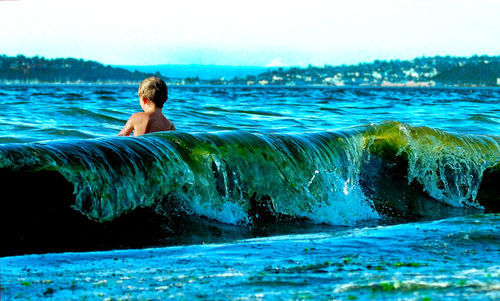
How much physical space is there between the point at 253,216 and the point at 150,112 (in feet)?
7.18

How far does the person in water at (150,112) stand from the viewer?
305 inches

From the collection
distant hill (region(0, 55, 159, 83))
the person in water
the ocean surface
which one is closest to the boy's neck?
the person in water

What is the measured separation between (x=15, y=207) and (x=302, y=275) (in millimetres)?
3230

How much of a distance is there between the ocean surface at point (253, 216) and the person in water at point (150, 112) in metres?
0.87

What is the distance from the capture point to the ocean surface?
11.1 ft

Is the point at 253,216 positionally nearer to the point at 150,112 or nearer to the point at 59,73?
the point at 150,112

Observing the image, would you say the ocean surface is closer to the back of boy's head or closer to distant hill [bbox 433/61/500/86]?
the back of boy's head

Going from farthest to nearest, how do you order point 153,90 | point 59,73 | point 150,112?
point 59,73
point 150,112
point 153,90

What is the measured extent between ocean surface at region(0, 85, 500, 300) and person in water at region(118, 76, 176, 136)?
2.86 feet

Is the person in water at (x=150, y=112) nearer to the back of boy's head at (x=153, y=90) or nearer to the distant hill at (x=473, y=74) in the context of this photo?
the back of boy's head at (x=153, y=90)

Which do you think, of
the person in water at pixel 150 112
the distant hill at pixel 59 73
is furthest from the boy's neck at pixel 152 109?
the distant hill at pixel 59 73

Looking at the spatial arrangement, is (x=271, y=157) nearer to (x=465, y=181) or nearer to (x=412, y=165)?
(x=412, y=165)

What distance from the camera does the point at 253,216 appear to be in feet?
21.5

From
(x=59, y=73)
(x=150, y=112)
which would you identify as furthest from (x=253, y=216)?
(x=59, y=73)
